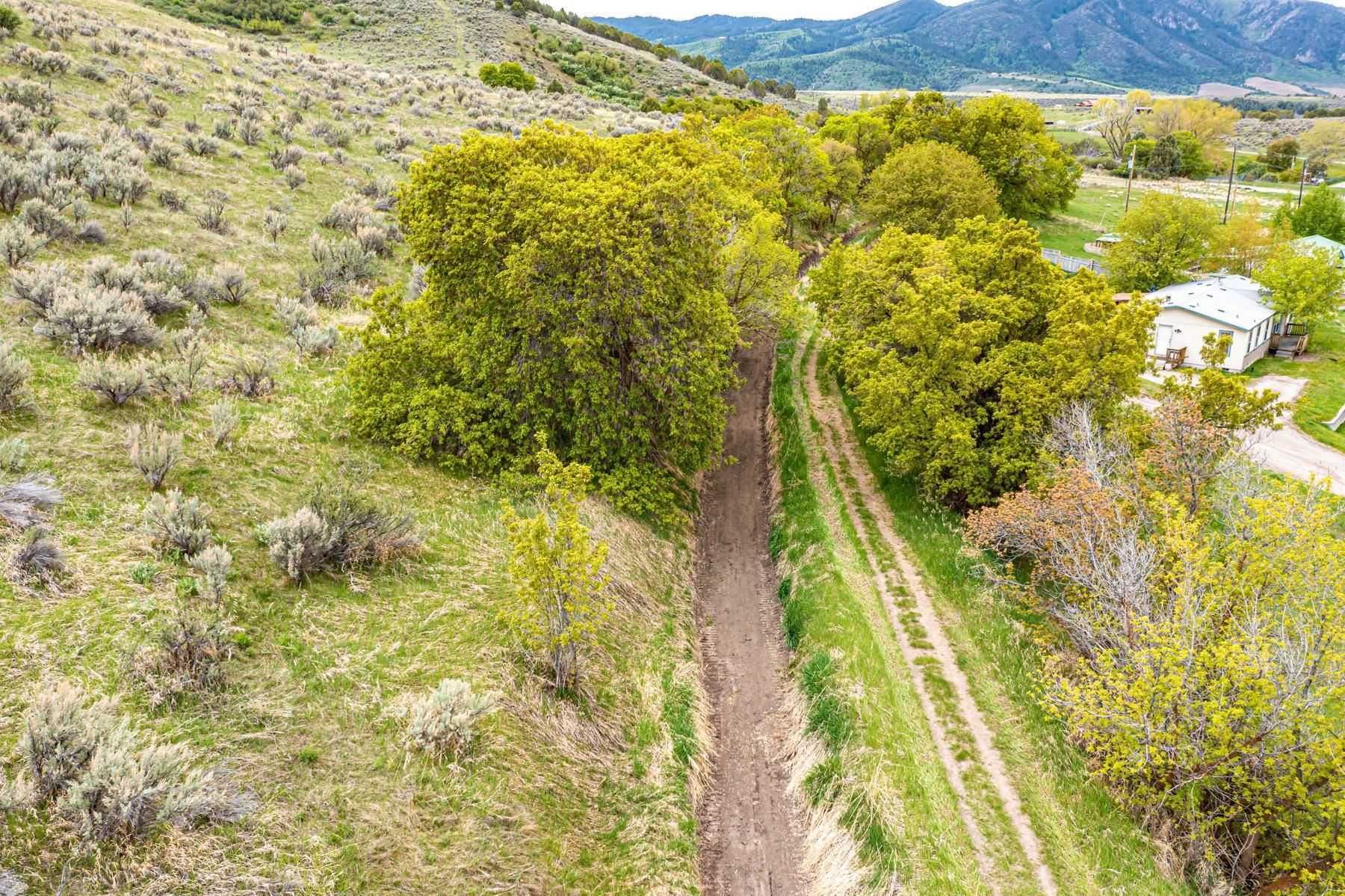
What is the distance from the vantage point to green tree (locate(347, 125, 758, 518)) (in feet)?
70.0

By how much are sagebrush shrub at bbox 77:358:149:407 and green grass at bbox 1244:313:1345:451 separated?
51184mm

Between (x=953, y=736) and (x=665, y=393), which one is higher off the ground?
(x=665, y=393)

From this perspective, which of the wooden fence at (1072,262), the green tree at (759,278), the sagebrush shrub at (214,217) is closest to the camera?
the sagebrush shrub at (214,217)

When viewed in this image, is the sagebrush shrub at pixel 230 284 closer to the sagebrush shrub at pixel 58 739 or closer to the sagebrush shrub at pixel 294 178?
the sagebrush shrub at pixel 294 178

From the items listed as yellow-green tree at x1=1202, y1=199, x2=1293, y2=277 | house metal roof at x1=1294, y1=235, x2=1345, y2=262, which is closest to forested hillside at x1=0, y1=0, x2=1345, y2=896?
house metal roof at x1=1294, y1=235, x2=1345, y2=262

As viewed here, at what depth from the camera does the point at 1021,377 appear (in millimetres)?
26406

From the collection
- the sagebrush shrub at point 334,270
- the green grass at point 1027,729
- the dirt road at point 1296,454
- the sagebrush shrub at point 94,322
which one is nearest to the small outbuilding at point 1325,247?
the dirt road at point 1296,454

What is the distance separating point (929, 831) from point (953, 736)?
351cm

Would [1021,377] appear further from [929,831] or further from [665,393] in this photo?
[929,831]

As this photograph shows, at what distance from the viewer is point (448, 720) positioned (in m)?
12.8

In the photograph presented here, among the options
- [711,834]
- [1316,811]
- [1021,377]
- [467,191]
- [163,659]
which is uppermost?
[467,191]

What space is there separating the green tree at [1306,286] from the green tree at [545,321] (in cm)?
4545

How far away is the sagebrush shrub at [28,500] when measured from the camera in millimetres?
12094

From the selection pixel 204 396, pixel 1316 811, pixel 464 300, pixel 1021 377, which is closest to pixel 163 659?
pixel 204 396
